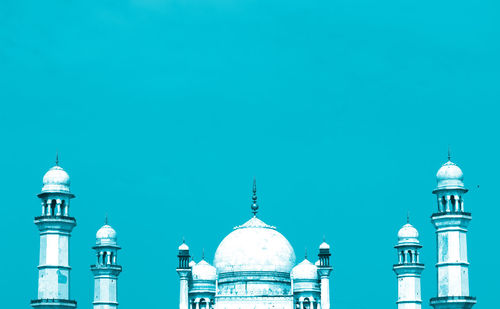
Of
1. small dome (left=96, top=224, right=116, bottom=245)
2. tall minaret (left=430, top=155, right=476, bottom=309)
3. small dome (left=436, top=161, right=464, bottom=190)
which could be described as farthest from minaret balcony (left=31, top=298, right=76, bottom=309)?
small dome (left=436, top=161, right=464, bottom=190)

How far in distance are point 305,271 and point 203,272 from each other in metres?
5.12

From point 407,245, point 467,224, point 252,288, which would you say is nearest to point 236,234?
point 252,288

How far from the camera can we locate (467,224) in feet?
214

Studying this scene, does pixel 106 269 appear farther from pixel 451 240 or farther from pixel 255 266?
pixel 451 240

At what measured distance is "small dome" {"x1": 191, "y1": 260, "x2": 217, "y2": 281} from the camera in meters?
70.3

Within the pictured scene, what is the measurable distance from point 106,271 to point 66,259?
950 cm

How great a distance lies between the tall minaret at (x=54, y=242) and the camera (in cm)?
6206

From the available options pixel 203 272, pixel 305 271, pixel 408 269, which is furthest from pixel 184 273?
pixel 408 269

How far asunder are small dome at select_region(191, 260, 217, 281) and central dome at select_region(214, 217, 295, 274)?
55.8 inches

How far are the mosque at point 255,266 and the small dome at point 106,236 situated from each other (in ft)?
0.17

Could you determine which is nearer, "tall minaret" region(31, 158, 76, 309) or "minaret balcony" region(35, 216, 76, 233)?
"tall minaret" region(31, 158, 76, 309)

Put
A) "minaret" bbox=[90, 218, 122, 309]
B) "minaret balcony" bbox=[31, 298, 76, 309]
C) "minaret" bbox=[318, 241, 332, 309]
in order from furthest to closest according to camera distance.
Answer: "minaret" bbox=[90, 218, 122, 309], "minaret" bbox=[318, 241, 332, 309], "minaret balcony" bbox=[31, 298, 76, 309]

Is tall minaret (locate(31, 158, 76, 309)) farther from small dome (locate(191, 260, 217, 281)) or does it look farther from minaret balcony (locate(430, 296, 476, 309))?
minaret balcony (locate(430, 296, 476, 309))

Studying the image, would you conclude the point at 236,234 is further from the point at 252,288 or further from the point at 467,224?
the point at 467,224
